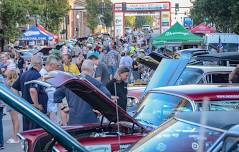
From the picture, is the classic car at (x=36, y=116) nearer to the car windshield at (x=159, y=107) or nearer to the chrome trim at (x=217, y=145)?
the chrome trim at (x=217, y=145)

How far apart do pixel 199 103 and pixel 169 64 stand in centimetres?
348

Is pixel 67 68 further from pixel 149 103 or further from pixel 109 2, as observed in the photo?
pixel 109 2

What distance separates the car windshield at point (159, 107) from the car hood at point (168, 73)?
84.6 inches

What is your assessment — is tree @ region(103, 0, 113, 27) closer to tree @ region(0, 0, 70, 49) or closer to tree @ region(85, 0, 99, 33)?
tree @ region(85, 0, 99, 33)

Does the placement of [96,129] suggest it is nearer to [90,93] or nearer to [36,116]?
[90,93]

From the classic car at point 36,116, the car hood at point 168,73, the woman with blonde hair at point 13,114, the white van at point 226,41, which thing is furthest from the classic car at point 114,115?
the white van at point 226,41

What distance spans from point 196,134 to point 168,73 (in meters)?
5.87

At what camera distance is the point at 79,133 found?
7.27 metres

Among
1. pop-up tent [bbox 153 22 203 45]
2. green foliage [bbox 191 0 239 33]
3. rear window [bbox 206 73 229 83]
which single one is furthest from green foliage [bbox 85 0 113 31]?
rear window [bbox 206 73 229 83]

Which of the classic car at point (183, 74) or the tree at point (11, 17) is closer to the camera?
the classic car at point (183, 74)

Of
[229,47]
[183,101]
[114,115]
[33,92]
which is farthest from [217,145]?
[229,47]

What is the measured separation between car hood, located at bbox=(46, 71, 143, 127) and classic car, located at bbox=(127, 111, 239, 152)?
1716mm

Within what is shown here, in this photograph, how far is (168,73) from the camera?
404 inches

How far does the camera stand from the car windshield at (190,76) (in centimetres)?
1010
